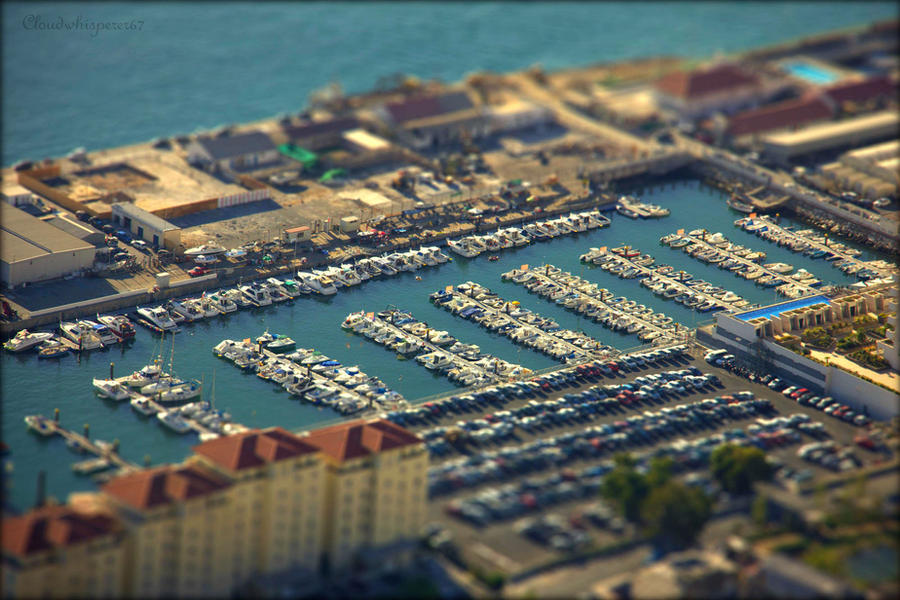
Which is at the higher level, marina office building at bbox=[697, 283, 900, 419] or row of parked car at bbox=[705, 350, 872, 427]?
marina office building at bbox=[697, 283, 900, 419]

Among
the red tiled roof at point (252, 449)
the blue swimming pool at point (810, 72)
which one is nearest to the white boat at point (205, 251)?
the red tiled roof at point (252, 449)

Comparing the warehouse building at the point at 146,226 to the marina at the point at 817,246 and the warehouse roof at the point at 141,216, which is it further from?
the marina at the point at 817,246

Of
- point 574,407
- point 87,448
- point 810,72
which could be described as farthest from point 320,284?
point 810,72

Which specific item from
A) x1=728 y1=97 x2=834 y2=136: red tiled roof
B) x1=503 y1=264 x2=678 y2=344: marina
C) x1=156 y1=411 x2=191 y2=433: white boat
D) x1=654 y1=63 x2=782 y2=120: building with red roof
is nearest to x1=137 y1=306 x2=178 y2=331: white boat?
x1=156 y1=411 x2=191 y2=433: white boat

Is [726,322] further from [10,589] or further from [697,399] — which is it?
[10,589]

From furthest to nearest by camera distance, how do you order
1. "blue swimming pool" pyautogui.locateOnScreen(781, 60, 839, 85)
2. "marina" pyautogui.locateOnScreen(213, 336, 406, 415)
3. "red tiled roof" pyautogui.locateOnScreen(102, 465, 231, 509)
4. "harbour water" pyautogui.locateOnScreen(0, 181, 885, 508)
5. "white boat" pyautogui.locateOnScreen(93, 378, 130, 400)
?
"blue swimming pool" pyautogui.locateOnScreen(781, 60, 839, 85) → "marina" pyautogui.locateOnScreen(213, 336, 406, 415) → "white boat" pyautogui.locateOnScreen(93, 378, 130, 400) → "harbour water" pyautogui.locateOnScreen(0, 181, 885, 508) → "red tiled roof" pyautogui.locateOnScreen(102, 465, 231, 509)

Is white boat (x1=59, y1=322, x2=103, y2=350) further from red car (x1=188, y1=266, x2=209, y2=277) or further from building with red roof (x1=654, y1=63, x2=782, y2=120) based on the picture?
building with red roof (x1=654, y1=63, x2=782, y2=120)

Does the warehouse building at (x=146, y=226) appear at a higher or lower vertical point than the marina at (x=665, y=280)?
lower
